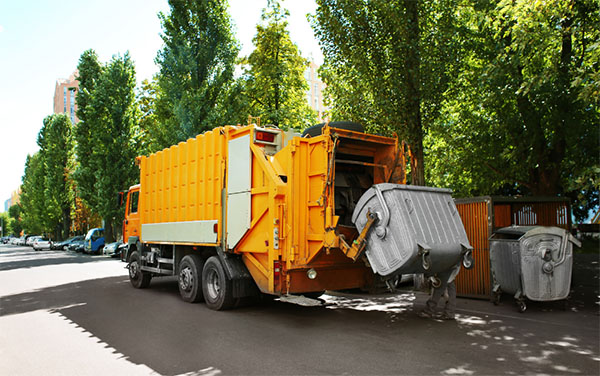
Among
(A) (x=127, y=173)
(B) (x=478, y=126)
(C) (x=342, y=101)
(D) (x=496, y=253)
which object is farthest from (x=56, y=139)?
(D) (x=496, y=253)

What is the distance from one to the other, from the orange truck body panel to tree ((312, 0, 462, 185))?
4521 mm

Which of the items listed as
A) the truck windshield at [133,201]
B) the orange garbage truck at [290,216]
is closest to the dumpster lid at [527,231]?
Answer: the orange garbage truck at [290,216]

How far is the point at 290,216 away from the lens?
22.4 ft

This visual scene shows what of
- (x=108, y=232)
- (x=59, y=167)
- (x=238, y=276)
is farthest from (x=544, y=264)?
(x=59, y=167)

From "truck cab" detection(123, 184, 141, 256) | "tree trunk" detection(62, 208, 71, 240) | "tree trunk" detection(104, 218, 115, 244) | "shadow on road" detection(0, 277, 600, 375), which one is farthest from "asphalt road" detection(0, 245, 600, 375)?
"tree trunk" detection(62, 208, 71, 240)

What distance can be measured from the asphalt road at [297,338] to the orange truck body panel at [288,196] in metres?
0.91

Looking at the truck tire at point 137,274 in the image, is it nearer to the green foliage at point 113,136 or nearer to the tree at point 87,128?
the green foliage at point 113,136

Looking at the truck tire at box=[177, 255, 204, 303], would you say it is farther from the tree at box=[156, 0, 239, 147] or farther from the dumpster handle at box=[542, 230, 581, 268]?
the tree at box=[156, 0, 239, 147]

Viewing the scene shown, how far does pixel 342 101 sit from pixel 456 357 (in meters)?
10.2

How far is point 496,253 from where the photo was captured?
8578 mm

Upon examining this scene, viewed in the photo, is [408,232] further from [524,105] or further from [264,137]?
[524,105]

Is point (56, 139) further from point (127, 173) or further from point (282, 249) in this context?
point (282, 249)

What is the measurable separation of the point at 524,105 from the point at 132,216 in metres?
11.4

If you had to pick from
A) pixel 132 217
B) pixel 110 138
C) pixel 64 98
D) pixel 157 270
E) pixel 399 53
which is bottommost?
pixel 157 270
